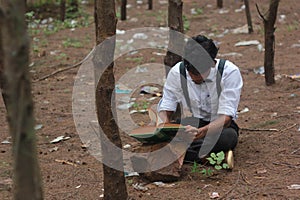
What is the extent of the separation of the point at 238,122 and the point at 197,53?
1516mm

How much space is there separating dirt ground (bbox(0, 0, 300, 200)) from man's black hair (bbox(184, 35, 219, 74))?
2.46 feet

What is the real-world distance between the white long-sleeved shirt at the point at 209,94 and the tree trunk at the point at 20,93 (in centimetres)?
240

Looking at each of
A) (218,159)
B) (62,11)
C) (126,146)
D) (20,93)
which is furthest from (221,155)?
(62,11)

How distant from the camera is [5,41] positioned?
1730mm

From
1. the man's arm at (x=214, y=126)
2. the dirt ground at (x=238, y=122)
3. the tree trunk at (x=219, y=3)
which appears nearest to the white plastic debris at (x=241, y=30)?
the dirt ground at (x=238, y=122)

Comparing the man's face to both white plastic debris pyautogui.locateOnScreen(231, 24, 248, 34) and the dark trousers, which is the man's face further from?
white plastic debris pyautogui.locateOnScreen(231, 24, 248, 34)

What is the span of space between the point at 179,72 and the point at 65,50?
219 inches

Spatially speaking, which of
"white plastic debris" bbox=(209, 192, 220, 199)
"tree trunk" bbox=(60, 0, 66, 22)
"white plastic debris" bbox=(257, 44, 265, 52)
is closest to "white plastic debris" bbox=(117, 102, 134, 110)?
"white plastic debris" bbox=(209, 192, 220, 199)

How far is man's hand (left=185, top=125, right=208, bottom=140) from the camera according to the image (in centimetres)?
389

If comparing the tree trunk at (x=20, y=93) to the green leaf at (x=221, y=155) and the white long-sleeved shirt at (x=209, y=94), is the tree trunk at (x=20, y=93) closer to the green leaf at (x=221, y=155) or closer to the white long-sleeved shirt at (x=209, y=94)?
the green leaf at (x=221, y=155)

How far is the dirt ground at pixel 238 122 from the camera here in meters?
3.67

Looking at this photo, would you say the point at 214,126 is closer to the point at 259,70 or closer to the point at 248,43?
the point at 259,70

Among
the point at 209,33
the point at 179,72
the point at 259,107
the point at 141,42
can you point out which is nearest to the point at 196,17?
the point at 209,33

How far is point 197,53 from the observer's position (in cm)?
385
